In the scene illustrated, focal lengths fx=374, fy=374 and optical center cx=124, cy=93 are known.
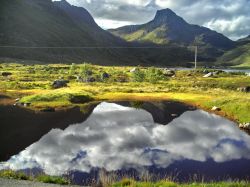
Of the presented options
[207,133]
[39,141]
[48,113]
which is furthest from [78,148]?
[48,113]

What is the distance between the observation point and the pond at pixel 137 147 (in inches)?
1687

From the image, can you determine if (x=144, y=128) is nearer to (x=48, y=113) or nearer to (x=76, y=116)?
(x=76, y=116)

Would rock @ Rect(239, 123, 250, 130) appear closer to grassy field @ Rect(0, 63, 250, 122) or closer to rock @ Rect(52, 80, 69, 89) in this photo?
grassy field @ Rect(0, 63, 250, 122)

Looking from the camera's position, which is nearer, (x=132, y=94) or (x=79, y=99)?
(x=79, y=99)

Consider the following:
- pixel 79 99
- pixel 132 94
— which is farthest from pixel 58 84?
pixel 79 99

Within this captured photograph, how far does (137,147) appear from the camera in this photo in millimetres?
55031

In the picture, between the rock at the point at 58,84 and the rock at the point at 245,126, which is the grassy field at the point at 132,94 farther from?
the rock at the point at 245,126

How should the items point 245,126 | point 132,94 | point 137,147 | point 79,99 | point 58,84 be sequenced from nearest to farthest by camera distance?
point 137,147
point 245,126
point 79,99
point 132,94
point 58,84

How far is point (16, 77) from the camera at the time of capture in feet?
537

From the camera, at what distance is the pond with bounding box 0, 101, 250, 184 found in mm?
42844

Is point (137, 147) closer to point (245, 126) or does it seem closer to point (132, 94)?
point (245, 126)

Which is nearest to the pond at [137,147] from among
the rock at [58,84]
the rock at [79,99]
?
the rock at [79,99]

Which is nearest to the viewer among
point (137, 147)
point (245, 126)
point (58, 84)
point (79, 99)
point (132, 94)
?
point (137, 147)

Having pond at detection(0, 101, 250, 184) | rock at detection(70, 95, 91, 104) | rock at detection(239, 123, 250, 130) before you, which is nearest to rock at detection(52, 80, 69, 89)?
rock at detection(70, 95, 91, 104)
